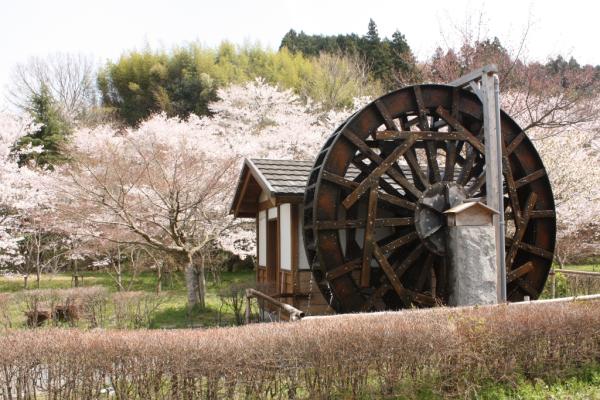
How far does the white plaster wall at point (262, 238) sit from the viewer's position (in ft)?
38.4

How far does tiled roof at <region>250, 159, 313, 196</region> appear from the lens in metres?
9.16

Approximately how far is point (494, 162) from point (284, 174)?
3.52 meters

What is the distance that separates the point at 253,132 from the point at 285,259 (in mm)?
15137

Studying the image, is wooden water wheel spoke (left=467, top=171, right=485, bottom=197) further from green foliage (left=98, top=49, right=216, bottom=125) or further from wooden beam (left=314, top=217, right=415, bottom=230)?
green foliage (left=98, top=49, right=216, bottom=125)

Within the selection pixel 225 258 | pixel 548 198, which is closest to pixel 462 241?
pixel 548 198

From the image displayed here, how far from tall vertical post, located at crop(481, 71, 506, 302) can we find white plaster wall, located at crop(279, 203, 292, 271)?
10.8 ft

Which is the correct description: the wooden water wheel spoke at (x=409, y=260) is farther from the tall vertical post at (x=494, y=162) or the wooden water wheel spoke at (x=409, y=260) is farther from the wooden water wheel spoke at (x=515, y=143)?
the wooden water wheel spoke at (x=515, y=143)

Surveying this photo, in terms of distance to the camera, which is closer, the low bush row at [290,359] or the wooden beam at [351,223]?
the low bush row at [290,359]

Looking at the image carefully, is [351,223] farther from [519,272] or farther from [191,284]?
[191,284]

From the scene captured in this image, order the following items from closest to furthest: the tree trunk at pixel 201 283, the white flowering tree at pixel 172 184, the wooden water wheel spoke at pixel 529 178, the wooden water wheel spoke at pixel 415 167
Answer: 1. the wooden water wheel spoke at pixel 415 167
2. the wooden water wheel spoke at pixel 529 178
3. the white flowering tree at pixel 172 184
4. the tree trunk at pixel 201 283

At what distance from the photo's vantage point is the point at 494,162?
8.55 m

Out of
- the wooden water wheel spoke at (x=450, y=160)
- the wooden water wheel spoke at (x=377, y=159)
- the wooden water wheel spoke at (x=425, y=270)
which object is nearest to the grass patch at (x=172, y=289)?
the wooden water wheel spoke at (x=425, y=270)

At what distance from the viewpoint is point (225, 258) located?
72.8ft

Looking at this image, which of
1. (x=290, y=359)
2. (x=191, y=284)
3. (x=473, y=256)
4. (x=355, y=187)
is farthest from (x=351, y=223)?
(x=191, y=284)
